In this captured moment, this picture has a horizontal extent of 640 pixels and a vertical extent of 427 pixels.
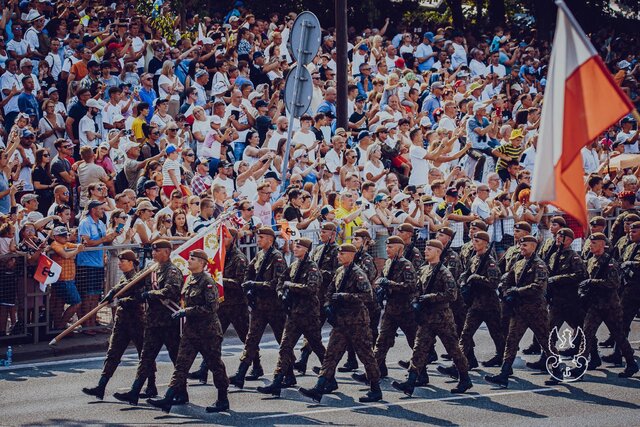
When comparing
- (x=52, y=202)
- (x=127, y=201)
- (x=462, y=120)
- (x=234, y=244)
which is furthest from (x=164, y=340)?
(x=462, y=120)

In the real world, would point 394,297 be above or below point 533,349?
above

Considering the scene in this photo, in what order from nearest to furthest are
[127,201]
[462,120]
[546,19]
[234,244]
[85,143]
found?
[234,244]
[127,201]
[85,143]
[462,120]
[546,19]

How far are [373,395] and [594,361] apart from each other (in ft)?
11.0

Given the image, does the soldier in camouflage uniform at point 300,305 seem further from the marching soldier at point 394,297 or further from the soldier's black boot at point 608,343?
the soldier's black boot at point 608,343

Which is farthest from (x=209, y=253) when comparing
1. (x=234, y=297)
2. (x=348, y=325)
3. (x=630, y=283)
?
(x=630, y=283)

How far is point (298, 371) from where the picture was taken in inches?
637

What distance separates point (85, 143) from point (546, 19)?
57.8 ft

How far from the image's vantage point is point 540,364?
16.3 m

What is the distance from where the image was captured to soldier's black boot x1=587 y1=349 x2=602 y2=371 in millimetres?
16406

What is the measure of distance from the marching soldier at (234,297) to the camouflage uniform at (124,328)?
1273mm

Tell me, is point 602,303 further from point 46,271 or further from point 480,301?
point 46,271

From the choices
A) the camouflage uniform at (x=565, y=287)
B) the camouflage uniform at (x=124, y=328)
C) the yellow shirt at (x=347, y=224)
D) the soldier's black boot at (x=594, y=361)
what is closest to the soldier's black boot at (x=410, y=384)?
the camouflage uniform at (x=565, y=287)

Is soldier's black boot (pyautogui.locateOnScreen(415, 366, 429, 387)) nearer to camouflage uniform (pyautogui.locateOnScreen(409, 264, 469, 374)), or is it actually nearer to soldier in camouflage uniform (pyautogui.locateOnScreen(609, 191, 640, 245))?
camouflage uniform (pyautogui.locateOnScreen(409, 264, 469, 374))

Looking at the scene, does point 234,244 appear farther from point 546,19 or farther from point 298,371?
point 546,19
